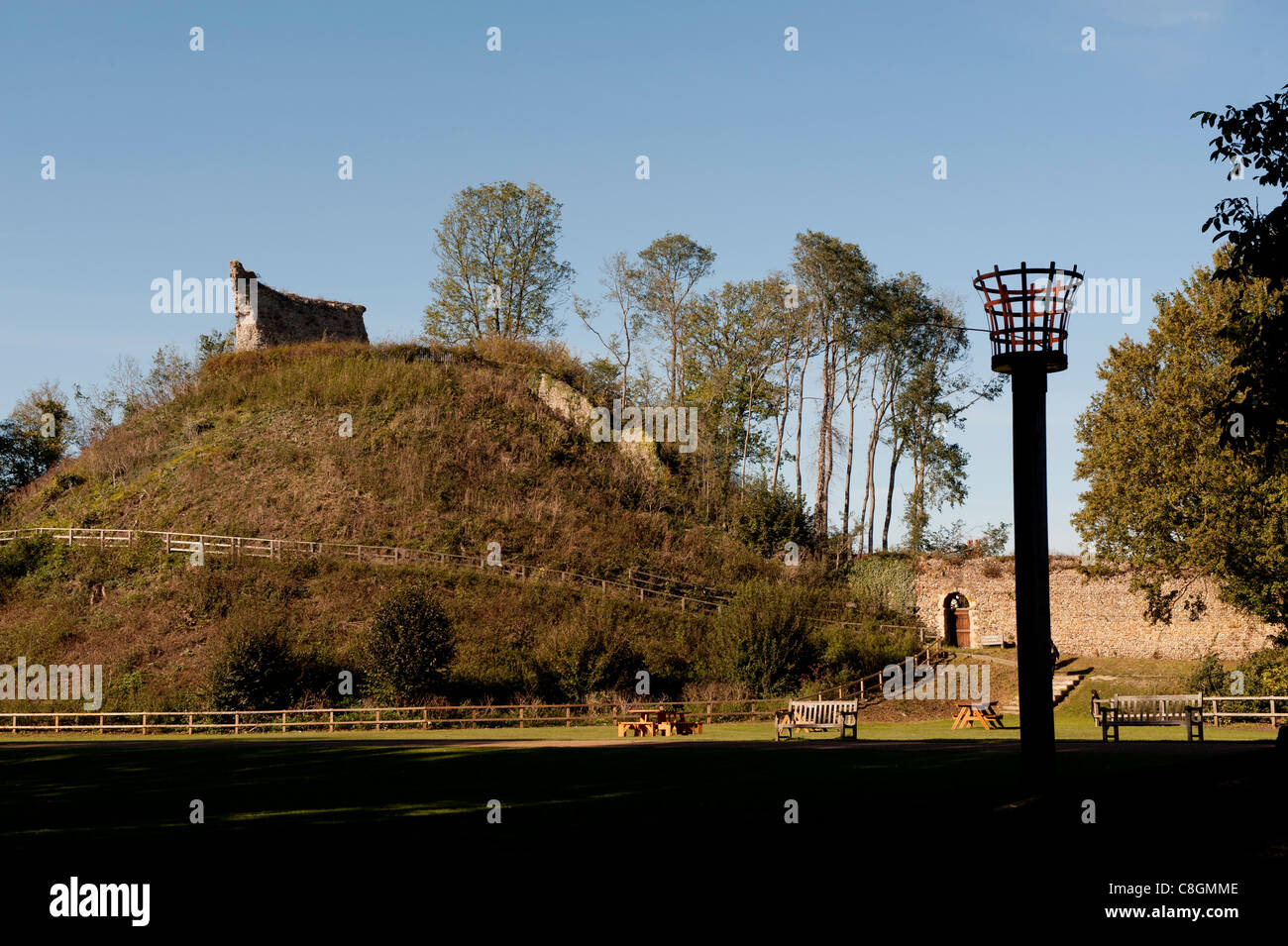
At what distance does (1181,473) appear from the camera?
33.9m

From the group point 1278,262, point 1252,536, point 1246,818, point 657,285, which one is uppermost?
point 657,285

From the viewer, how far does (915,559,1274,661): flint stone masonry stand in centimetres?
3875

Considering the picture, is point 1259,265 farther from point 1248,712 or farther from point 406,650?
point 406,650

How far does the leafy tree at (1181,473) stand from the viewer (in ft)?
105

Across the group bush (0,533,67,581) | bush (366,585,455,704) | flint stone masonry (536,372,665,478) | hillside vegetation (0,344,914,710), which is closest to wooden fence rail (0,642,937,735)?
bush (366,585,455,704)

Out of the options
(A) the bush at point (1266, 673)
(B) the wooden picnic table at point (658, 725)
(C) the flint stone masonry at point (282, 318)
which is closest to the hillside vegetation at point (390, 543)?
(C) the flint stone masonry at point (282, 318)

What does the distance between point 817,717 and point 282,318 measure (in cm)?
5551

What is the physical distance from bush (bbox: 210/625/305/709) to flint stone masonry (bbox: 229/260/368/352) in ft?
119

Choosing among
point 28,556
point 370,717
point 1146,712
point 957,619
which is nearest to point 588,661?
point 370,717

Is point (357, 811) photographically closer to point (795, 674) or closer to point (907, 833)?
point (907, 833)

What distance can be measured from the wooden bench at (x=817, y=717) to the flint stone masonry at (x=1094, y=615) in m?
19.0

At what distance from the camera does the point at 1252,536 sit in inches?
1244

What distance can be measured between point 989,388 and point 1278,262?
44441mm
